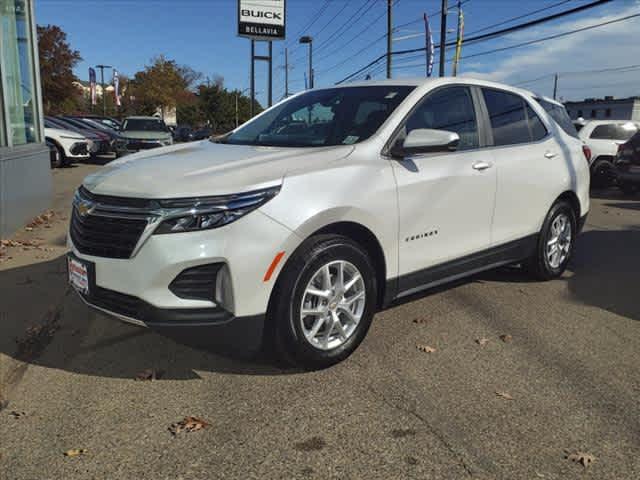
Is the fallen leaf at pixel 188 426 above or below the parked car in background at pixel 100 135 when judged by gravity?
below

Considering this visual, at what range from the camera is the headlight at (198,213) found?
289cm

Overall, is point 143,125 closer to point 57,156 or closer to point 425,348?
point 57,156

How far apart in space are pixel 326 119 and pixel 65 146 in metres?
14.6

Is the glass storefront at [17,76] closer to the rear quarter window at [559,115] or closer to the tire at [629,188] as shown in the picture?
the rear quarter window at [559,115]

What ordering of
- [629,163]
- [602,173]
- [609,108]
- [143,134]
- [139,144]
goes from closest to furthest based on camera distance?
[629,163] < [602,173] < [139,144] < [143,134] < [609,108]

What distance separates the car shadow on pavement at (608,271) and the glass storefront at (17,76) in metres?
7.22

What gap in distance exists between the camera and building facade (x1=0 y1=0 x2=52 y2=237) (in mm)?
7270

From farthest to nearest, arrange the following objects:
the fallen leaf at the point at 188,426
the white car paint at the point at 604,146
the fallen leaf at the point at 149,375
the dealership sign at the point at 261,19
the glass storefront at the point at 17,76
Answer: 1. the dealership sign at the point at 261,19
2. the white car paint at the point at 604,146
3. the glass storefront at the point at 17,76
4. the fallen leaf at the point at 149,375
5. the fallen leaf at the point at 188,426

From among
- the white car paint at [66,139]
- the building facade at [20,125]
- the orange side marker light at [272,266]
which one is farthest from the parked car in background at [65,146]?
the orange side marker light at [272,266]

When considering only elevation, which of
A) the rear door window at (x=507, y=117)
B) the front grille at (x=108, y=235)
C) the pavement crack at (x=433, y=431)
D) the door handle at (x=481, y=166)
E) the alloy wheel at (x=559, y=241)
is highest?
the rear door window at (x=507, y=117)

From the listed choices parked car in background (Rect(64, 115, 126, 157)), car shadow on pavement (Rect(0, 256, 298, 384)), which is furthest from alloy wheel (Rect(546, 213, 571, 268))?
Answer: parked car in background (Rect(64, 115, 126, 157))

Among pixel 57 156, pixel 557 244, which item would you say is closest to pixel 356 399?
pixel 557 244

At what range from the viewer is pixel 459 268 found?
426cm

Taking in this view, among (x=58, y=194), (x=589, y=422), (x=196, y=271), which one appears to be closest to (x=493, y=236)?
(x=589, y=422)
